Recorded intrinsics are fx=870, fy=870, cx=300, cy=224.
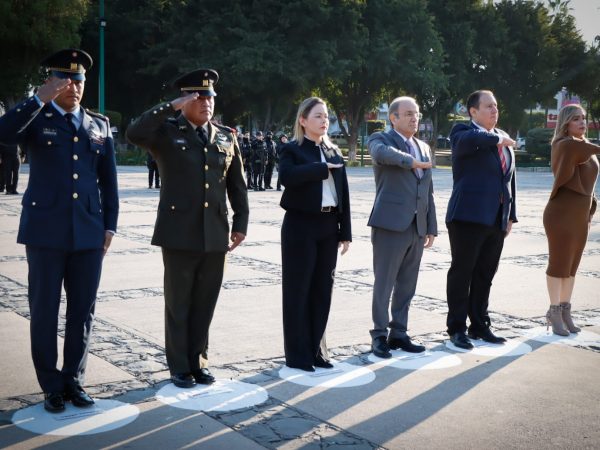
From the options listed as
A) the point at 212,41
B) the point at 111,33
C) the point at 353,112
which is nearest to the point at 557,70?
the point at 353,112

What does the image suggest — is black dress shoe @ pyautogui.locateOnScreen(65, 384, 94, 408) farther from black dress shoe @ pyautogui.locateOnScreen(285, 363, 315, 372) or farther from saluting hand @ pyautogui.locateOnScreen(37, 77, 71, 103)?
saluting hand @ pyautogui.locateOnScreen(37, 77, 71, 103)

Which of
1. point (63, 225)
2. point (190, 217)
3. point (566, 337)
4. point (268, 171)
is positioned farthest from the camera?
point (268, 171)

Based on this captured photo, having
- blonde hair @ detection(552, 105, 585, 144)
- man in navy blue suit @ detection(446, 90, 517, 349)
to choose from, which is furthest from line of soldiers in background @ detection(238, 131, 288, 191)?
man in navy blue suit @ detection(446, 90, 517, 349)

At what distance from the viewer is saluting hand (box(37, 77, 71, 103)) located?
4.70 metres

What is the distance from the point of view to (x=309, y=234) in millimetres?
5941

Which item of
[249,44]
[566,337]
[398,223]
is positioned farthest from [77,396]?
[249,44]

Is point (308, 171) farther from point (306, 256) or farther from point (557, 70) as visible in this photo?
point (557, 70)

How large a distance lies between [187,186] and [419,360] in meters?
2.15

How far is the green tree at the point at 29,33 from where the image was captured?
38000mm

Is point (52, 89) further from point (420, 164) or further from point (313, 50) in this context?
point (313, 50)

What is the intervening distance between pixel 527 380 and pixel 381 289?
4.19 ft

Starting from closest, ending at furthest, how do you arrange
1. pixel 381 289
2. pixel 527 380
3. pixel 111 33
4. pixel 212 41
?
pixel 527 380 → pixel 381 289 → pixel 212 41 → pixel 111 33

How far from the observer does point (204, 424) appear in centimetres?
481

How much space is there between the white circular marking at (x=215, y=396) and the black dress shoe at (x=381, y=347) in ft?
3.90
